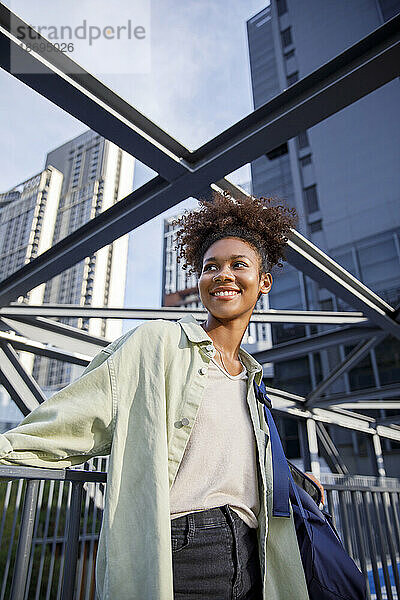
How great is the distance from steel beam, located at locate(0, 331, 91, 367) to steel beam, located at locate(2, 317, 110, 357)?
63mm

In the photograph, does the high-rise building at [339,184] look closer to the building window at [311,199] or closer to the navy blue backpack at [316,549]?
the building window at [311,199]

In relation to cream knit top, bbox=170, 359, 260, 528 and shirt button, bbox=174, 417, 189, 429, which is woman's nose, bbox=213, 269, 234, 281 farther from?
shirt button, bbox=174, 417, 189, 429

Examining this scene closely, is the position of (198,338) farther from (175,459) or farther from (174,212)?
(174,212)

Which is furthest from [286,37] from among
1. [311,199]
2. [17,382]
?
[17,382]

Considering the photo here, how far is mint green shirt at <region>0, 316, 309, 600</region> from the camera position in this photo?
1186 millimetres

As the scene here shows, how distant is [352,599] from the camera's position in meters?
1.56

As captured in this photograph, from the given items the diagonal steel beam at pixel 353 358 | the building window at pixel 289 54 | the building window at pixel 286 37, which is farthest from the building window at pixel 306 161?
the diagonal steel beam at pixel 353 358

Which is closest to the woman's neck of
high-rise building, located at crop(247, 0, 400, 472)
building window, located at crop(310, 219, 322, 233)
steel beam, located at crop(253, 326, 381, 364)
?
steel beam, located at crop(253, 326, 381, 364)

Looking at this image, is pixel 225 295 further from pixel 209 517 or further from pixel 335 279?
pixel 335 279

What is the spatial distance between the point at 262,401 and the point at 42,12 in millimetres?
2994

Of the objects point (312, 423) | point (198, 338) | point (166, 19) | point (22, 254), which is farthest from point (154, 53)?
point (312, 423)

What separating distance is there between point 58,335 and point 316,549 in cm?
552

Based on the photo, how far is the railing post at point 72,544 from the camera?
1533 mm

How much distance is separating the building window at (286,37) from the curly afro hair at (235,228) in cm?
1928
